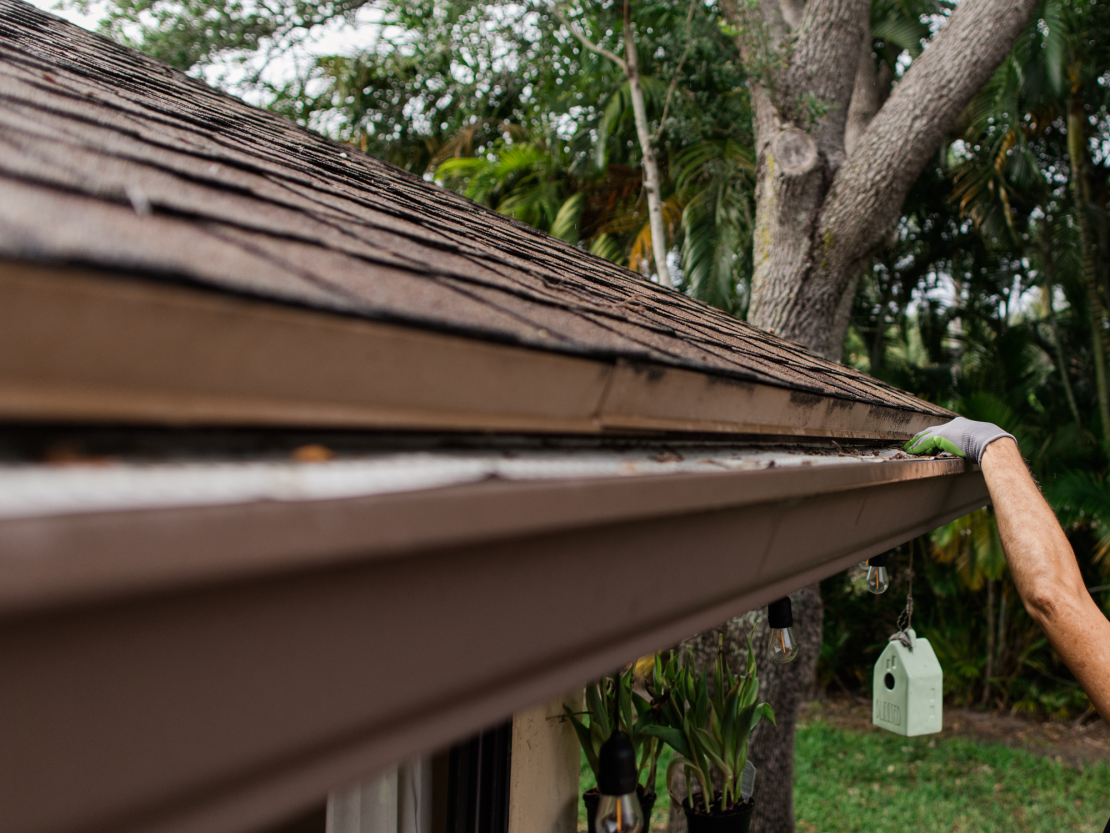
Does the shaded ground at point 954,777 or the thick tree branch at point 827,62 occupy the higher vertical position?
the thick tree branch at point 827,62

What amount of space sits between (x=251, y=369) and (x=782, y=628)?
7.79 ft

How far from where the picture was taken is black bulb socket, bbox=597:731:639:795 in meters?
1.80

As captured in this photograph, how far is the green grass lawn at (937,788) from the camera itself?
5.93m

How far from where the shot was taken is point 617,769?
1.80 meters

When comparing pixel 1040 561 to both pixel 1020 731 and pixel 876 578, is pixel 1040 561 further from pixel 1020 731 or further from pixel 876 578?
pixel 1020 731

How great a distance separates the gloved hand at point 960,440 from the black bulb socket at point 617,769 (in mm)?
1332

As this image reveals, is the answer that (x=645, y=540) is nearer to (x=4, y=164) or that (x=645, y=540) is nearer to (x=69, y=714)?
(x=69, y=714)

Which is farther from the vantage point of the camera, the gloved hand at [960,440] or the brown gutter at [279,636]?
the gloved hand at [960,440]

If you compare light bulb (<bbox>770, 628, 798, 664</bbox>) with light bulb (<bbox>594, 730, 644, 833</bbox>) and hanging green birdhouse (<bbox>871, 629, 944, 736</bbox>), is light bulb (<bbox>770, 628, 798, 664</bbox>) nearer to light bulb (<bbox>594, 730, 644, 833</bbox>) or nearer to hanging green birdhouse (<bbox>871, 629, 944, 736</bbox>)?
hanging green birdhouse (<bbox>871, 629, 944, 736</bbox>)

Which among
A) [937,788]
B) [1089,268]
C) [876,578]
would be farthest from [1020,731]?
[876,578]

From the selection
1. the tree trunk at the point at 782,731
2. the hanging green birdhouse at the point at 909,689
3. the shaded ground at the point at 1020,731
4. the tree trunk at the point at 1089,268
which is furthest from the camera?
the tree trunk at the point at 1089,268

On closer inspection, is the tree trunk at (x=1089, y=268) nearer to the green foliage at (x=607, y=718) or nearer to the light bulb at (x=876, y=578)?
the light bulb at (x=876, y=578)

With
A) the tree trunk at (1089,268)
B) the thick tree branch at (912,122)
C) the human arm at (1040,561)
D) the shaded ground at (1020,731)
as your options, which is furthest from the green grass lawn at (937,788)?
the human arm at (1040,561)

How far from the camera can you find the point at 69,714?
1.51 ft
